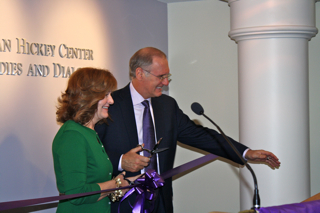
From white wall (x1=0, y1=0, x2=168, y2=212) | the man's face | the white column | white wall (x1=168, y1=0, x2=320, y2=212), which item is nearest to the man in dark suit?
the man's face

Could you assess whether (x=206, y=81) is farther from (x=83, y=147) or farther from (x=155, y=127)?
(x=83, y=147)

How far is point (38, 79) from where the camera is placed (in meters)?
3.16

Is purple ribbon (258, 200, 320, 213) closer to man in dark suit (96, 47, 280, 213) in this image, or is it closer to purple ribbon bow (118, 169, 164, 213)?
purple ribbon bow (118, 169, 164, 213)

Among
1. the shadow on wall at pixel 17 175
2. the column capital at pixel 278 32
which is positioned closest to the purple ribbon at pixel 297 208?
the column capital at pixel 278 32

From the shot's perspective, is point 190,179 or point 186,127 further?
point 190,179

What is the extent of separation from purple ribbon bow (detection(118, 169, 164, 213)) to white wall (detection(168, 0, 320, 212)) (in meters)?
2.30

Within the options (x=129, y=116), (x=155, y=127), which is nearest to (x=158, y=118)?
(x=155, y=127)

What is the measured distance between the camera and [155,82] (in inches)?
114

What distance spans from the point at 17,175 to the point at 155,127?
1.22 meters

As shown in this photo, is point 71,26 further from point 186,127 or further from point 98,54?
point 186,127

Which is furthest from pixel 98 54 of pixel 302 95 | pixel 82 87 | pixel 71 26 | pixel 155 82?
pixel 302 95

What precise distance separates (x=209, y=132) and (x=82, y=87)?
57.3 inches

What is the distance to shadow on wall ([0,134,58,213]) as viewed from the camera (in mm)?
2871

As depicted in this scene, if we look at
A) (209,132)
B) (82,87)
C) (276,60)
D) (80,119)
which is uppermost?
(276,60)
